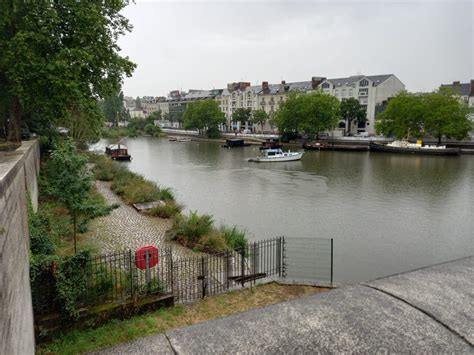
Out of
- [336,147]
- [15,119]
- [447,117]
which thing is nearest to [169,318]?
[15,119]

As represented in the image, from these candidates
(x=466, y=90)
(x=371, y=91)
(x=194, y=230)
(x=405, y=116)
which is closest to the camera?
(x=194, y=230)

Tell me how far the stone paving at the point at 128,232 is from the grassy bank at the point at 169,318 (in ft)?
12.5

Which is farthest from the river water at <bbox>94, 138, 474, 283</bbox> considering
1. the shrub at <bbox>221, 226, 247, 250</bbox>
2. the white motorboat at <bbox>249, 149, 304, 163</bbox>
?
the white motorboat at <bbox>249, 149, 304, 163</bbox>

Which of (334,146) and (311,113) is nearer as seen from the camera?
(334,146)

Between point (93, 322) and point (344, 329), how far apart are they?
17.0 ft

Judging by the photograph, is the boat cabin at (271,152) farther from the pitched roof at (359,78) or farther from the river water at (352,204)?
the pitched roof at (359,78)

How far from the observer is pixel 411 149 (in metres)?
53.1

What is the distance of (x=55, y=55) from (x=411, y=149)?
50888 millimetres

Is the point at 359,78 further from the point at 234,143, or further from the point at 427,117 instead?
the point at 234,143

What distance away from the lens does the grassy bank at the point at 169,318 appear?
662 cm

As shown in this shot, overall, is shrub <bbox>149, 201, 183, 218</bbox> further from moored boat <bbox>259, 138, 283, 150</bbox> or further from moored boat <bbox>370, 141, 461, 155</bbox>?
moored boat <bbox>370, 141, 461, 155</bbox>

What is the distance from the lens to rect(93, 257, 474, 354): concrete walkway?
4.34m

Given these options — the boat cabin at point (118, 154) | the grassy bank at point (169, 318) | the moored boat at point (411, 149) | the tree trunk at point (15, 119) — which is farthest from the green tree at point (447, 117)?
the tree trunk at point (15, 119)

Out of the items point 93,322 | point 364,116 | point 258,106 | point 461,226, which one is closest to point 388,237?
point 461,226
